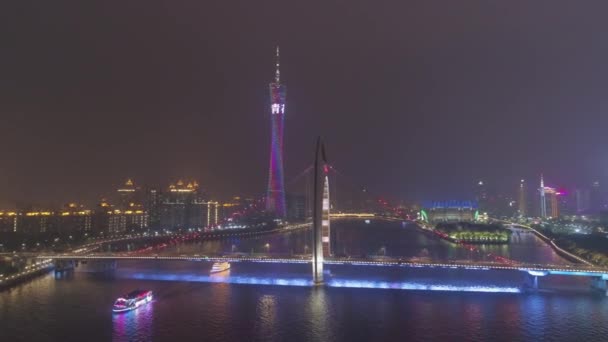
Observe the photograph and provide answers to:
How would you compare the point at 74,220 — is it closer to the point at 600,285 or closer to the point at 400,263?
the point at 400,263

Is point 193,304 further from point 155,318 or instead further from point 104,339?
point 104,339

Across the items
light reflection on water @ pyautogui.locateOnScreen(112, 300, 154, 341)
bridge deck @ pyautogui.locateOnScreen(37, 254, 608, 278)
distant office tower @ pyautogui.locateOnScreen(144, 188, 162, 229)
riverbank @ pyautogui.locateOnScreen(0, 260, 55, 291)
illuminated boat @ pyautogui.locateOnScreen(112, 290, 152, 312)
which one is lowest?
light reflection on water @ pyautogui.locateOnScreen(112, 300, 154, 341)

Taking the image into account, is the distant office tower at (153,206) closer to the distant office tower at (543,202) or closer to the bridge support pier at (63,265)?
the bridge support pier at (63,265)

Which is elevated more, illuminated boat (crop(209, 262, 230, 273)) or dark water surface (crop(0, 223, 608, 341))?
illuminated boat (crop(209, 262, 230, 273))

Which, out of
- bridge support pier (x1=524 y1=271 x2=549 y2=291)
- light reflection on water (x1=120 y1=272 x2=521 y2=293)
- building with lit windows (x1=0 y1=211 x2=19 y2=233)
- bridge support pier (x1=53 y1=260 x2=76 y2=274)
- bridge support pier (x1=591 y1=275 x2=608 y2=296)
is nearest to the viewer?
bridge support pier (x1=591 y1=275 x2=608 y2=296)

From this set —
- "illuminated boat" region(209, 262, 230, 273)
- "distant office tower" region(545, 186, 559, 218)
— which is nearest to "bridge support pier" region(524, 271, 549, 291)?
"illuminated boat" region(209, 262, 230, 273)

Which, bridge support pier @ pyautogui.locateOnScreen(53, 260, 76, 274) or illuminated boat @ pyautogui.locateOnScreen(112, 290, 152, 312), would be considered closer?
illuminated boat @ pyautogui.locateOnScreen(112, 290, 152, 312)

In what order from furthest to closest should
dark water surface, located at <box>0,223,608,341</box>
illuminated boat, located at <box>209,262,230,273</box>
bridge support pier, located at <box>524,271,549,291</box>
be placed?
illuminated boat, located at <box>209,262,230,273</box> < bridge support pier, located at <box>524,271,549,291</box> < dark water surface, located at <box>0,223,608,341</box>

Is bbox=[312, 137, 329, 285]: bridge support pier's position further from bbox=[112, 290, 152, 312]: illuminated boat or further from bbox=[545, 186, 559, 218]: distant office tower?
bbox=[545, 186, 559, 218]: distant office tower
